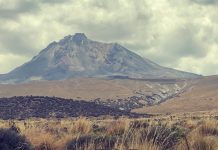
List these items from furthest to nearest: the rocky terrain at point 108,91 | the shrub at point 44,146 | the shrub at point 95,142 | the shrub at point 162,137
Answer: the rocky terrain at point 108,91
the shrub at point 44,146
the shrub at point 95,142
the shrub at point 162,137

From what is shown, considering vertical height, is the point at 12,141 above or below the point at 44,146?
above

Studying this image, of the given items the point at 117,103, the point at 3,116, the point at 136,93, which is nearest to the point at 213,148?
the point at 3,116

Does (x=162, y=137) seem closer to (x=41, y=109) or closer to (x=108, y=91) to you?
(x=41, y=109)

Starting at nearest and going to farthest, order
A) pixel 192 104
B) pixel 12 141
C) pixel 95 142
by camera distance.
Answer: pixel 12 141
pixel 95 142
pixel 192 104

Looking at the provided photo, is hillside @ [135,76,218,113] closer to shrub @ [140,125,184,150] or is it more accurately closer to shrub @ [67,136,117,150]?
shrub @ [140,125,184,150]

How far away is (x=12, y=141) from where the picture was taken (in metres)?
14.5

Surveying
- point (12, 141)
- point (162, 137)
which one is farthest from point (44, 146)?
point (162, 137)

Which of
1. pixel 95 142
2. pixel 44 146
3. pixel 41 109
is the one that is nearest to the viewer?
pixel 44 146

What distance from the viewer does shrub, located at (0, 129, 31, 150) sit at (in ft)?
46.7

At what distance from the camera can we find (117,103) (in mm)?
127312

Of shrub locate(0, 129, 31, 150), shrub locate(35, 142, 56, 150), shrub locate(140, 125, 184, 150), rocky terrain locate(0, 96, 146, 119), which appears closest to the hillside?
rocky terrain locate(0, 96, 146, 119)

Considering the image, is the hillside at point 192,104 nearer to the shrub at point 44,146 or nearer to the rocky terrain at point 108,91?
the rocky terrain at point 108,91

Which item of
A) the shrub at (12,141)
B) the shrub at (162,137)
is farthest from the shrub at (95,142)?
the shrub at (12,141)

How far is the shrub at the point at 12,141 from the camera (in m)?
14.2
